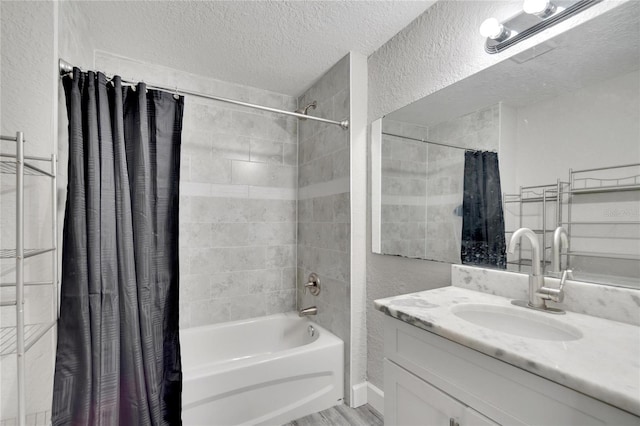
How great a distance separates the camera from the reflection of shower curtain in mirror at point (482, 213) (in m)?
1.27

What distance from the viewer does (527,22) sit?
1.16 metres

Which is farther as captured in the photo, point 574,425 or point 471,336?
point 471,336

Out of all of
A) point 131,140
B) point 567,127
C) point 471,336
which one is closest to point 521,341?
point 471,336

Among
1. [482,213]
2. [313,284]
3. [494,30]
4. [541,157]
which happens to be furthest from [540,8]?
[313,284]

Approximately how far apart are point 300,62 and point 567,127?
1.65 m

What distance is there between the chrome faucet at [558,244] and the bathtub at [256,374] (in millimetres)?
1357

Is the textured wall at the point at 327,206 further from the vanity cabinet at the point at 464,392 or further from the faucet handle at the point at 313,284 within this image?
the vanity cabinet at the point at 464,392

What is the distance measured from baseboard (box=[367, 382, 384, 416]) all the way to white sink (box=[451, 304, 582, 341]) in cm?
104

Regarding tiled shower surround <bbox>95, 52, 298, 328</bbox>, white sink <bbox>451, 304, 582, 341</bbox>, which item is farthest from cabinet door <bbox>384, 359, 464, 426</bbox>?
tiled shower surround <bbox>95, 52, 298, 328</bbox>

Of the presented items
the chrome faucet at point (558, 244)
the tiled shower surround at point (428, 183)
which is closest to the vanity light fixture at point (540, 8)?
the tiled shower surround at point (428, 183)

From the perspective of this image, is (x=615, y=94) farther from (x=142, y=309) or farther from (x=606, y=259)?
(x=142, y=309)

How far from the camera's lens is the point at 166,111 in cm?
155

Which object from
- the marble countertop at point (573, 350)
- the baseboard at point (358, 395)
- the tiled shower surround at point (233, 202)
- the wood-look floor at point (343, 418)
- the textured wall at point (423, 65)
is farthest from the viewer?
the tiled shower surround at point (233, 202)

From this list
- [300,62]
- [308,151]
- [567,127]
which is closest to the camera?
[567,127]
